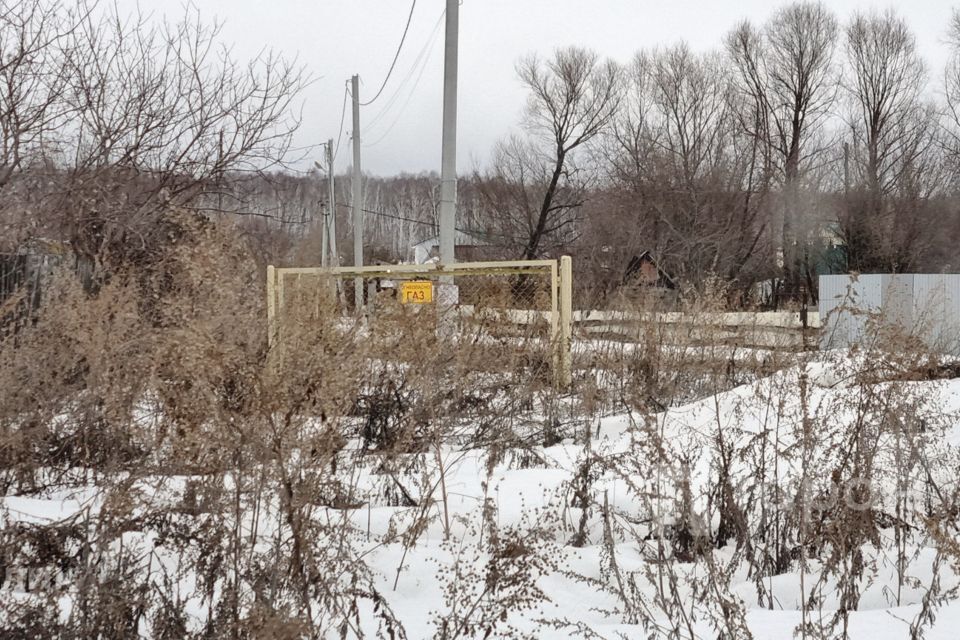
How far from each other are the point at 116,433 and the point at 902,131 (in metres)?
34.5

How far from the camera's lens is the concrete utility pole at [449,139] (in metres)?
11.3

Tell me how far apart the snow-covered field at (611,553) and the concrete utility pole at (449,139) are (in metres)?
6.85

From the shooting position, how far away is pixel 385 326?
5199mm

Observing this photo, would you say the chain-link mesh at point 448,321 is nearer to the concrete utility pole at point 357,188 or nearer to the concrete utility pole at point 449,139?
the concrete utility pole at point 449,139

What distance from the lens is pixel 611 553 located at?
277cm

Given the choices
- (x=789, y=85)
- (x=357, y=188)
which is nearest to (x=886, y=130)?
(x=789, y=85)

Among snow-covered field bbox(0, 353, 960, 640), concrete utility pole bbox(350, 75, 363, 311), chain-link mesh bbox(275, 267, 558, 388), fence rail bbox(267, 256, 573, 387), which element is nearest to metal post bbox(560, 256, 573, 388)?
fence rail bbox(267, 256, 573, 387)

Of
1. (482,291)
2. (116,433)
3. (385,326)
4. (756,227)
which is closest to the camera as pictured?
(116,433)

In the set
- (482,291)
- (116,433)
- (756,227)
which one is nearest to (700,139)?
(756,227)

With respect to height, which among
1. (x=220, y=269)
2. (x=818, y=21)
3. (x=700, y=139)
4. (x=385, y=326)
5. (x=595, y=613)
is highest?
(x=818, y=21)

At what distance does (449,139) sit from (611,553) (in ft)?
31.2

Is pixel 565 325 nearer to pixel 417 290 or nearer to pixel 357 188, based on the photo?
pixel 417 290

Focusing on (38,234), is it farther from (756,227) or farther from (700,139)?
(700,139)

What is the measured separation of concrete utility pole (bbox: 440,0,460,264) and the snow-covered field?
270 inches
